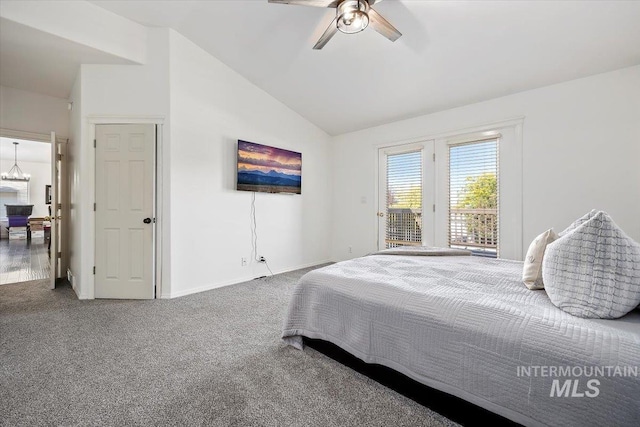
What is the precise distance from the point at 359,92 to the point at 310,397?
3694 millimetres

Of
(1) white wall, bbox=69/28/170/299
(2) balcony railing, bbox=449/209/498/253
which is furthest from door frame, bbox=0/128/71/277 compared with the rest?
(2) balcony railing, bbox=449/209/498/253

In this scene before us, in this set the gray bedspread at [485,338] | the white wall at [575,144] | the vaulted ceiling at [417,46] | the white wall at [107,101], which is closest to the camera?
the gray bedspread at [485,338]

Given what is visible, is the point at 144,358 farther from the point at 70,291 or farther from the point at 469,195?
the point at 469,195

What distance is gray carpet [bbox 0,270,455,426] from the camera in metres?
1.41

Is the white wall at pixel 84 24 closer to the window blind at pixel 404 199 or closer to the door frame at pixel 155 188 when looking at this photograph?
the door frame at pixel 155 188

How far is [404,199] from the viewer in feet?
14.7

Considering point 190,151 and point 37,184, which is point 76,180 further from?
point 37,184

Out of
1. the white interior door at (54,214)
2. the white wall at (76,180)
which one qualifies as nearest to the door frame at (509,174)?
the white wall at (76,180)

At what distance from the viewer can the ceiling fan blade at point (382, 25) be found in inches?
85.3

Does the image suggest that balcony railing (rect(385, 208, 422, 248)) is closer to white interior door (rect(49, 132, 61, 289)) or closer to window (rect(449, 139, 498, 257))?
window (rect(449, 139, 498, 257))

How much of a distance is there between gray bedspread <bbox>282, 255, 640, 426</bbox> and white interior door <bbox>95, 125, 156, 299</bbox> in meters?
2.25

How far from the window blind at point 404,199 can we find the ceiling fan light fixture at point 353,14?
2.51 meters

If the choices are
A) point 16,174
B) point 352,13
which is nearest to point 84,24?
point 352,13

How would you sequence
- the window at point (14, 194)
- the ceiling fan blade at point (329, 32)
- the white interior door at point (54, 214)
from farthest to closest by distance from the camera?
the window at point (14, 194)
the white interior door at point (54, 214)
the ceiling fan blade at point (329, 32)
